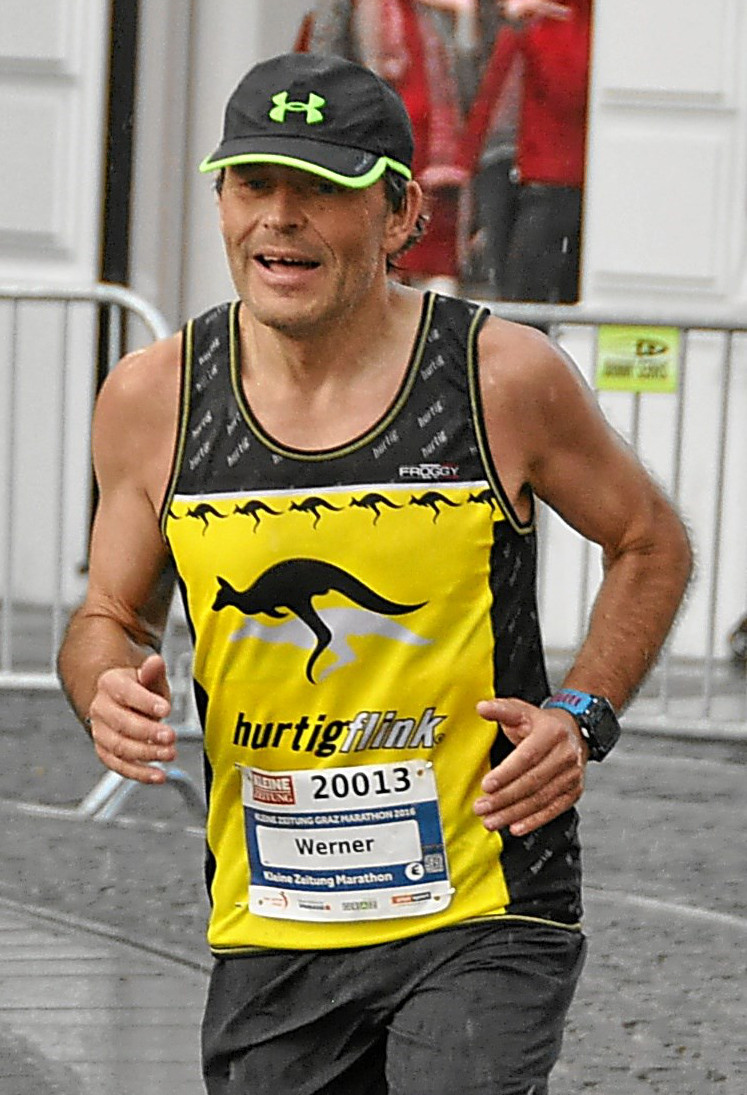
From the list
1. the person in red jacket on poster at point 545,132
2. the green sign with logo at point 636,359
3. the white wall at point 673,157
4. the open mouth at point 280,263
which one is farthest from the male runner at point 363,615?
the person in red jacket on poster at point 545,132

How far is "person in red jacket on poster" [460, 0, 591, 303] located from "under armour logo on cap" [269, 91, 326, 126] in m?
6.27

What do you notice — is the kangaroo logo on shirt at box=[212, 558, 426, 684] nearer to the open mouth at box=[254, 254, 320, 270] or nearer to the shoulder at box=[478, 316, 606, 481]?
the shoulder at box=[478, 316, 606, 481]

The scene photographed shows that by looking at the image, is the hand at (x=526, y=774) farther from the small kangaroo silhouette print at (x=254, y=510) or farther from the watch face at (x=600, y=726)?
the small kangaroo silhouette print at (x=254, y=510)

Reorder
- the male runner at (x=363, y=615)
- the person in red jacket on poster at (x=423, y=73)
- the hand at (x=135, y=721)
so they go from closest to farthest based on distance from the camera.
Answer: the hand at (x=135, y=721) → the male runner at (x=363, y=615) → the person in red jacket on poster at (x=423, y=73)

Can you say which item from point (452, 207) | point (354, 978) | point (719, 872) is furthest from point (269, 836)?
point (452, 207)

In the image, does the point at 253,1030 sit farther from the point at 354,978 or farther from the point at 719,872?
the point at 719,872

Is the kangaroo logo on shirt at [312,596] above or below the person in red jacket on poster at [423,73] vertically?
below

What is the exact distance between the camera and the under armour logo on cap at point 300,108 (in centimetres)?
286

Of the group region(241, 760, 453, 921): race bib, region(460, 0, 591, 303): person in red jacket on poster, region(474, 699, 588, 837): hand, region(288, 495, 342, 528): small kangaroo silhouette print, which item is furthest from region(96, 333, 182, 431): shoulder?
region(460, 0, 591, 303): person in red jacket on poster

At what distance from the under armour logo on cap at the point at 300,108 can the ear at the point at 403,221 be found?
179 millimetres

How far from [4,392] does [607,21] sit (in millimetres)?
2937

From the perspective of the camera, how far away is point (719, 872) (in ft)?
19.5

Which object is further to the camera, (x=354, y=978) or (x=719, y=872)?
(x=719, y=872)

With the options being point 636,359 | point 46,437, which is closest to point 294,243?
point 636,359
